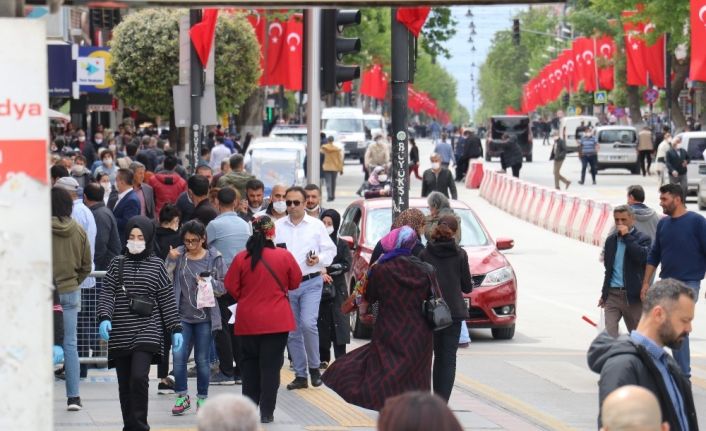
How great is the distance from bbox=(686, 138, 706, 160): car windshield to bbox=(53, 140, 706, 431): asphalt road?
14.4 metres

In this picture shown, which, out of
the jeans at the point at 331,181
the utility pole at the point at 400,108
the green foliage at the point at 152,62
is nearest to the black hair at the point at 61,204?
the utility pole at the point at 400,108

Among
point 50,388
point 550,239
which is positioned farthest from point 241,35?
point 50,388

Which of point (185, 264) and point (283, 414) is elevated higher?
point (185, 264)

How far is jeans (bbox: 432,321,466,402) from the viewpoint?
11.1 metres

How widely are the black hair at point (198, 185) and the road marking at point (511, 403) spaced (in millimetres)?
2776

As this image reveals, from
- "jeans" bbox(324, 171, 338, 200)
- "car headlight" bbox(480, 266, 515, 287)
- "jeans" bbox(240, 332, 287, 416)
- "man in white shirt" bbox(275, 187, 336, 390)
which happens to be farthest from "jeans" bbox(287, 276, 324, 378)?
"jeans" bbox(324, 171, 338, 200)

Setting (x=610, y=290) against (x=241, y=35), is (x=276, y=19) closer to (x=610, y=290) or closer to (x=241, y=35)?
(x=241, y=35)

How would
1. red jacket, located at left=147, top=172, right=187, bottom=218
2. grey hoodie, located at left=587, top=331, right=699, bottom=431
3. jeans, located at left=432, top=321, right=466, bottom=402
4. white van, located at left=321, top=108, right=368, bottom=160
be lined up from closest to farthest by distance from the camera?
1. grey hoodie, located at left=587, top=331, right=699, bottom=431
2. jeans, located at left=432, top=321, right=466, bottom=402
3. red jacket, located at left=147, top=172, right=187, bottom=218
4. white van, located at left=321, top=108, right=368, bottom=160

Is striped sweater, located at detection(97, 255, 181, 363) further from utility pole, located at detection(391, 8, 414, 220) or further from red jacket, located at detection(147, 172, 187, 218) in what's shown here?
red jacket, located at detection(147, 172, 187, 218)

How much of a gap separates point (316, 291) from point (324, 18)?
310 cm

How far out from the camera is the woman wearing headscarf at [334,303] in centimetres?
1302

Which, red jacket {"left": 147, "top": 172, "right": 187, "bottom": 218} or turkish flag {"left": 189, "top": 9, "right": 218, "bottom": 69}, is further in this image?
turkish flag {"left": 189, "top": 9, "right": 218, "bottom": 69}

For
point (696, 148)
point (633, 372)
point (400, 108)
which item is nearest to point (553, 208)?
point (696, 148)

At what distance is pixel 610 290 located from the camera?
510 inches
